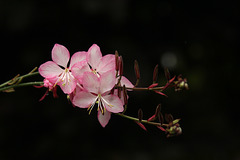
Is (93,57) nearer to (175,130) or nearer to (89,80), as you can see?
(89,80)

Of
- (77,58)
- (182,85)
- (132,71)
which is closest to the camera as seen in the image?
(182,85)

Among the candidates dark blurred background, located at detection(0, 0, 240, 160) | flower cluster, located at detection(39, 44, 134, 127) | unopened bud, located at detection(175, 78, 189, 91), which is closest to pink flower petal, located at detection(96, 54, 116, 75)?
flower cluster, located at detection(39, 44, 134, 127)

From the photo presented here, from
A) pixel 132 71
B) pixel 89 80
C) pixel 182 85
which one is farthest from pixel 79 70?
pixel 132 71

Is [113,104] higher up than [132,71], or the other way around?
[113,104]

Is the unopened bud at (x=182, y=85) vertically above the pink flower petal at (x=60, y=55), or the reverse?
the pink flower petal at (x=60, y=55)

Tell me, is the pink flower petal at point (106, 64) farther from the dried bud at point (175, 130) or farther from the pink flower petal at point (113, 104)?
the dried bud at point (175, 130)

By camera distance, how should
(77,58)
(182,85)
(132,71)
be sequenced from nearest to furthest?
1. (182,85)
2. (77,58)
3. (132,71)

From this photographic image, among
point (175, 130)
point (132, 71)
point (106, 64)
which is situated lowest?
point (132, 71)

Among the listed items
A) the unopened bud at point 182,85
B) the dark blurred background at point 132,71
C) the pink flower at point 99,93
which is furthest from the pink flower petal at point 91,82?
the dark blurred background at point 132,71
